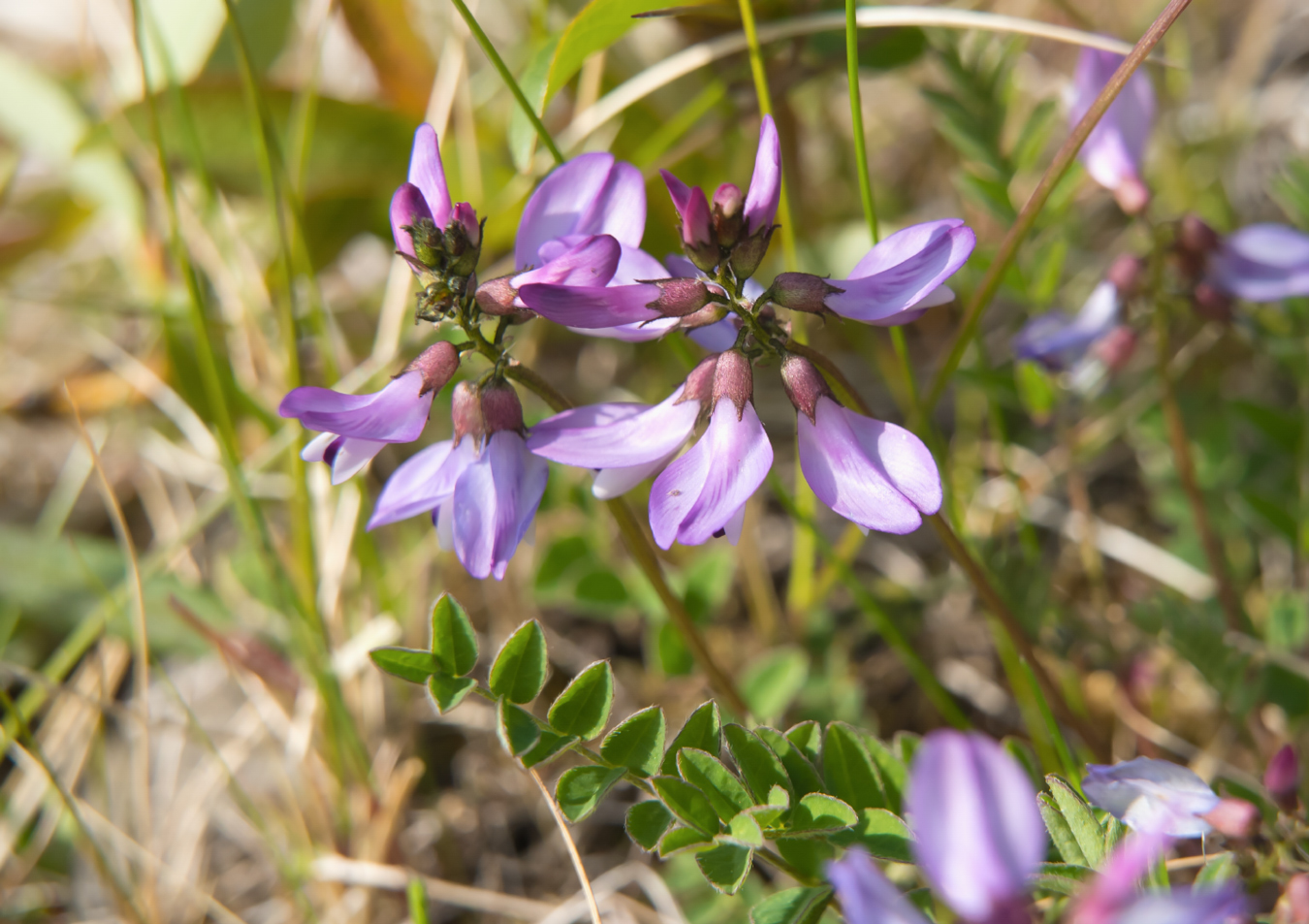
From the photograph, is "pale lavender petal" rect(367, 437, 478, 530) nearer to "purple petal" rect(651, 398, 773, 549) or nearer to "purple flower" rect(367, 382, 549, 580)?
"purple flower" rect(367, 382, 549, 580)

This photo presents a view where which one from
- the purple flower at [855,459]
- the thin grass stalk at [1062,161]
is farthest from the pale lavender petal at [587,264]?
the thin grass stalk at [1062,161]

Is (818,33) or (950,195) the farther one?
(950,195)

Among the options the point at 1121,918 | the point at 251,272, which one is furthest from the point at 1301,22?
the point at 1121,918

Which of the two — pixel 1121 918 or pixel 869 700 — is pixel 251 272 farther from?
pixel 1121 918

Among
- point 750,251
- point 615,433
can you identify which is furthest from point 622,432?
point 750,251

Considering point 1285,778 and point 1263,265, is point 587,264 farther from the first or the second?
point 1263,265

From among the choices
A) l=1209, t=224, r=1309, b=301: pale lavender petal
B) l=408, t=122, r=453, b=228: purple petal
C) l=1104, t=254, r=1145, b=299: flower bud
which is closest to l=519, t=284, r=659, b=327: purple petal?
l=408, t=122, r=453, b=228: purple petal
